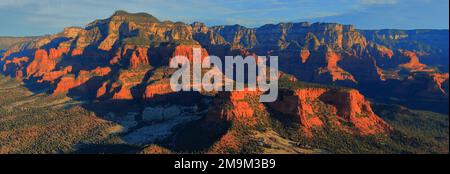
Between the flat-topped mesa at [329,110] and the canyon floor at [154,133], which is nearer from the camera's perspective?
the canyon floor at [154,133]

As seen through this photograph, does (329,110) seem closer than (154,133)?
Yes

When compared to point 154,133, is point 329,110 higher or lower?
higher

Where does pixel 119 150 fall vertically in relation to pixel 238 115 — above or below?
below

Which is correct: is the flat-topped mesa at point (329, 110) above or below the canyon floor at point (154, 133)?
above

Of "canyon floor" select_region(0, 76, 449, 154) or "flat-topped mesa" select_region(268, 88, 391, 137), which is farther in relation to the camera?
"flat-topped mesa" select_region(268, 88, 391, 137)

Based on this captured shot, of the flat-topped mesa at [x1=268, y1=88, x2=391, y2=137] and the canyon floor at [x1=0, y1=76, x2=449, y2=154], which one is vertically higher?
the flat-topped mesa at [x1=268, y1=88, x2=391, y2=137]
